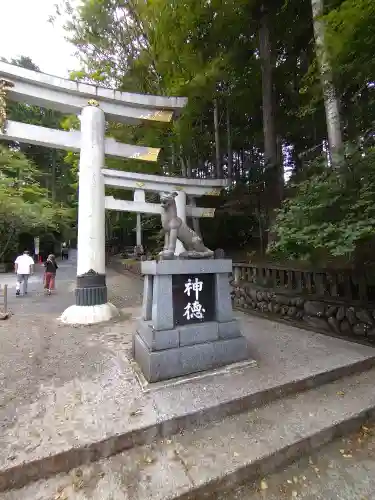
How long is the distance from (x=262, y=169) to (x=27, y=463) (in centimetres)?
918

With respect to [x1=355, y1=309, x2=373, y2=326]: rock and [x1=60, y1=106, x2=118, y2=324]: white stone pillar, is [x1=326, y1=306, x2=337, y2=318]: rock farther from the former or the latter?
[x1=60, y1=106, x2=118, y2=324]: white stone pillar

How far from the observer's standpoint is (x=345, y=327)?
4.41m

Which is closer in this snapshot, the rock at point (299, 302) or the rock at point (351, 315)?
the rock at point (351, 315)

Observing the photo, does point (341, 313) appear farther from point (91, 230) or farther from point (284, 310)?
point (91, 230)

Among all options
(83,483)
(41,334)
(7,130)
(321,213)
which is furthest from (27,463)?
(7,130)

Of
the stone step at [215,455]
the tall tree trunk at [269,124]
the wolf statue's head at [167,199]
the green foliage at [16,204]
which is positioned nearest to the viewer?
the stone step at [215,455]

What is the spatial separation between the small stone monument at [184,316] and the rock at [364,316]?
2.19 metres

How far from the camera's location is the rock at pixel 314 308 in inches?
187

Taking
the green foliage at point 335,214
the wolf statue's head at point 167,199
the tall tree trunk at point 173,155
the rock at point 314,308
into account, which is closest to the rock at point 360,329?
the rock at point 314,308

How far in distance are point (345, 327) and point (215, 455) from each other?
343cm

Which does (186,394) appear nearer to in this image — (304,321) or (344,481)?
(344,481)

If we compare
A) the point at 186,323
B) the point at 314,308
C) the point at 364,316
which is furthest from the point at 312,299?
the point at 186,323

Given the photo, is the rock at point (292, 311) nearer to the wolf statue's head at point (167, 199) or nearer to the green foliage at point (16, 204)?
the wolf statue's head at point (167, 199)

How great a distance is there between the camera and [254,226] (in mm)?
13359
